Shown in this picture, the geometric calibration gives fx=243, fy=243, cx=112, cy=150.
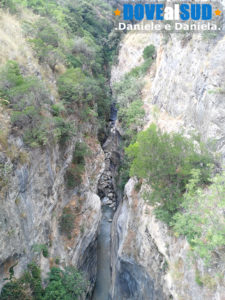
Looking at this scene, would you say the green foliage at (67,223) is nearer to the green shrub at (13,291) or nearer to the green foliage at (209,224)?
the green shrub at (13,291)

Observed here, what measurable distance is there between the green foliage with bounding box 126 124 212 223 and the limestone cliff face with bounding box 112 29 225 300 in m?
1.20

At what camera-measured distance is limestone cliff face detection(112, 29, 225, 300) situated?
12180 millimetres

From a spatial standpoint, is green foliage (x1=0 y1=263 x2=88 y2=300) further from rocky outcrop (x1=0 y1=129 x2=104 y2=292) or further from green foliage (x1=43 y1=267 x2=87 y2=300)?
rocky outcrop (x1=0 y1=129 x2=104 y2=292)

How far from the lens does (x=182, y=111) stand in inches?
768

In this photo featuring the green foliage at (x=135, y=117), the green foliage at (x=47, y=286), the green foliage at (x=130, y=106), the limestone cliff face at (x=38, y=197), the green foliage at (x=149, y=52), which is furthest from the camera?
the green foliage at (x=149, y=52)

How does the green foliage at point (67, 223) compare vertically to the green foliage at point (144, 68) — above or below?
below

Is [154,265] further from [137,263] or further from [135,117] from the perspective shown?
[135,117]

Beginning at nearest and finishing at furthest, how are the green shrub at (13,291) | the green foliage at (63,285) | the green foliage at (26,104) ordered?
the green shrub at (13,291) → the green foliage at (63,285) → the green foliage at (26,104)

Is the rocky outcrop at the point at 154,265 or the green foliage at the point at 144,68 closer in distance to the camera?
the rocky outcrop at the point at 154,265

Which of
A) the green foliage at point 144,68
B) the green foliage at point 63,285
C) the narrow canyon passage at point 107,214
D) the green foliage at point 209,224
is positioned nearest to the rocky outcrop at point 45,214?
the green foliage at point 63,285

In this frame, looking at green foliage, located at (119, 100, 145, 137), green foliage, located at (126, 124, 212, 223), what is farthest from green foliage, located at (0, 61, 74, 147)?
green foliage, located at (119, 100, 145, 137)

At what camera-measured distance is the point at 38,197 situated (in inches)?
609

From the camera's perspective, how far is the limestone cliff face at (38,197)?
1259 centimetres

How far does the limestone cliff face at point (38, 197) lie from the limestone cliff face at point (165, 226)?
3.69 m
